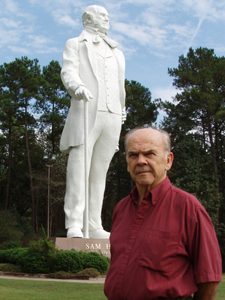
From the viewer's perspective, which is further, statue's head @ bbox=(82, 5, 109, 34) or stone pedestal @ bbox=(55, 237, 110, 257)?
statue's head @ bbox=(82, 5, 109, 34)

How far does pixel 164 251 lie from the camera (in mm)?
2412

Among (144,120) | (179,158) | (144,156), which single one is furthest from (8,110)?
(144,156)

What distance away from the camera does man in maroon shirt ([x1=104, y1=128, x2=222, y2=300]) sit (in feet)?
7.82

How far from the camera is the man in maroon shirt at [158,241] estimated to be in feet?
7.82

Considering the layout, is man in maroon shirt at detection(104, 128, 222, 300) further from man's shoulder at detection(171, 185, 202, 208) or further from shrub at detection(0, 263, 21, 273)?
shrub at detection(0, 263, 21, 273)

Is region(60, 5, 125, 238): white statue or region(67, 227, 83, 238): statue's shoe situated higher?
region(60, 5, 125, 238): white statue

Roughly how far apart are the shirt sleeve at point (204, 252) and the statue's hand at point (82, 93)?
9618mm

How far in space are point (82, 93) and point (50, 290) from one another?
4767mm

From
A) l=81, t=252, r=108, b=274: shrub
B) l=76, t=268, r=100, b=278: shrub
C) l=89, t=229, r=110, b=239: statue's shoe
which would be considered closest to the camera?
l=76, t=268, r=100, b=278: shrub

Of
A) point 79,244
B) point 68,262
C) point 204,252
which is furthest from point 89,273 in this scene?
point 204,252

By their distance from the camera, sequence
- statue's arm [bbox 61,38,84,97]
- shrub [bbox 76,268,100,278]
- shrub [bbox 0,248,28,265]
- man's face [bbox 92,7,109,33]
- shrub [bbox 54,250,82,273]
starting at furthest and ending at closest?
man's face [bbox 92,7,109,33]
statue's arm [bbox 61,38,84,97]
shrub [bbox 0,248,28,265]
shrub [bbox 54,250,82,273]
shrub [bbox 76,268,100,278]

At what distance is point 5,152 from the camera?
115 ft

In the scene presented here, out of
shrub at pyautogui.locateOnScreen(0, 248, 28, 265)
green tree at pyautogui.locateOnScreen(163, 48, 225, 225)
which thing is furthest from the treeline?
shrub at pyautogui.locateOnScreen(0, 248, 28, 265)

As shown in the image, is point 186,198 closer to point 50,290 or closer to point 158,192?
point 158,192
